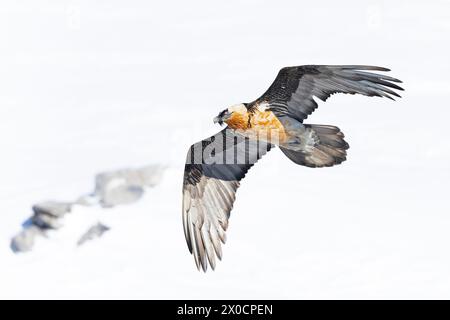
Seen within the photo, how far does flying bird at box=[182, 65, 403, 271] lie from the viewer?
9648 millimetres

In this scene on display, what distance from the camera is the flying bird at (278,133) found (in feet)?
31.7

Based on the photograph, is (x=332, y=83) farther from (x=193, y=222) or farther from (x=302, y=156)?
(x=193, y=222)

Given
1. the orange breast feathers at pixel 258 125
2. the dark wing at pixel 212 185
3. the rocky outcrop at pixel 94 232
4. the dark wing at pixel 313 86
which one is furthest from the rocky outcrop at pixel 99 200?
the dark wing at pixel 313 86

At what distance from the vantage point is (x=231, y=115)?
9805mm

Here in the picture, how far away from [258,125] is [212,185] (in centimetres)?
122

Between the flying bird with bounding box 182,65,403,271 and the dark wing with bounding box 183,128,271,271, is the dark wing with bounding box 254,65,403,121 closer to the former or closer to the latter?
the flying bird with bounding box 182,65,403,271

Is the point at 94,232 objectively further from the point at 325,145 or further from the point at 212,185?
the point at 325,145

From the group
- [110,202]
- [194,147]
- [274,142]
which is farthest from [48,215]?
[274,142]

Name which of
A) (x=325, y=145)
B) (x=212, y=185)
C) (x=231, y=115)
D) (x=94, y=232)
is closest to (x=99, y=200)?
(x=94, y=232)

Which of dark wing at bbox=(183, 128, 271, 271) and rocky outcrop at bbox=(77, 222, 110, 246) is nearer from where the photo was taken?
dark wing at bbox=(183, 128, 271, 271)

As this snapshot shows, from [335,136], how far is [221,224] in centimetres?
164

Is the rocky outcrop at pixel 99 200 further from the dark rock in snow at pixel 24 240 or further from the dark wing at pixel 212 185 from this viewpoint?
the dark wing at pixel 212 185

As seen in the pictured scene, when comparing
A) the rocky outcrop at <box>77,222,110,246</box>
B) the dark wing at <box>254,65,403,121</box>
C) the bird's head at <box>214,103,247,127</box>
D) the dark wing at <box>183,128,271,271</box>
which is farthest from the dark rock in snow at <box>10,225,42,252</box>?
the dark wing at <box>254,65,403,121</box>

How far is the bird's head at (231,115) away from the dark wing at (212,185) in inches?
32.8
